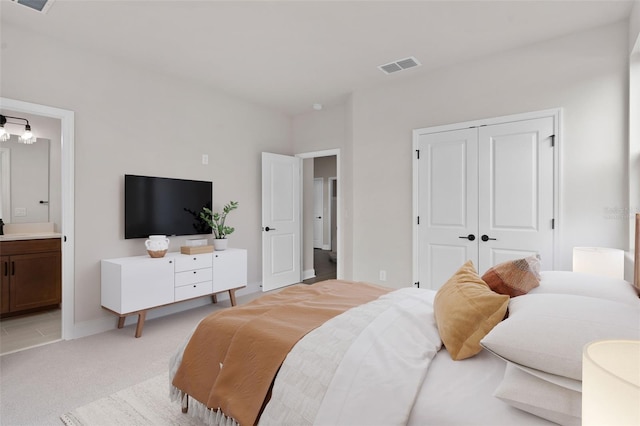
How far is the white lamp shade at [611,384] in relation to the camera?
1.72 ft

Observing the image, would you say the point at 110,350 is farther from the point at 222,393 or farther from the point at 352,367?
the point at 352,367

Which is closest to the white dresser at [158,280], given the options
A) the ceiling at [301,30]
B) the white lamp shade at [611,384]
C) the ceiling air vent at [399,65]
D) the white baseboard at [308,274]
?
the white baseboard at [308,274]

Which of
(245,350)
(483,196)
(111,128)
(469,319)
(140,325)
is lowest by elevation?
(140,325)

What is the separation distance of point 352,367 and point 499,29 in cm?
315

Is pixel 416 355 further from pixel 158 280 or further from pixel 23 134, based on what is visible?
pixel 23 134

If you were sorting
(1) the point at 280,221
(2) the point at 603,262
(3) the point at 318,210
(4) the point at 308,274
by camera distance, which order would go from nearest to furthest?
(2) the point at 603,262 → (1) the point at 280,221 → (4) the point at 308,274 → (3) the point at 318,210

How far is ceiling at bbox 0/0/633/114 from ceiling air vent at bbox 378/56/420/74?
0.08 meters

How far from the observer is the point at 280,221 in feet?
17.2

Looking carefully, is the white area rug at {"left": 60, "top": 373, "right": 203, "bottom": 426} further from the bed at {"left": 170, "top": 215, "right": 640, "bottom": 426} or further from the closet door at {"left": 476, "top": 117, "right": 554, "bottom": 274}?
the closet door at {"left": 476, "top": 117, "right": 554, "bottom": 274}

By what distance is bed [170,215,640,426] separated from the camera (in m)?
0.98

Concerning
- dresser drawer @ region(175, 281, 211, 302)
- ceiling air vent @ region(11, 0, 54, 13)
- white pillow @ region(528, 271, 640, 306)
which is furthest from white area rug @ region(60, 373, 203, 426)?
ceiling air vent @ region(11, 0, 54, 13)

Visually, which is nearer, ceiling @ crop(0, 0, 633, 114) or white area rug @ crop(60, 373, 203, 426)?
white area rug @ crop(60, 373, 203, 426)

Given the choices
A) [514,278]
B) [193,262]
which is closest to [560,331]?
[514,278]

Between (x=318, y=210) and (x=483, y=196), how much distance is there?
639 centimetres
